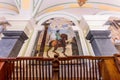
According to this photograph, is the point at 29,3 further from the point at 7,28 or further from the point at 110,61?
the point at 110,61

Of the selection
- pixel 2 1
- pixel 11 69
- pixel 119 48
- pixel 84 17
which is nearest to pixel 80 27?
pixel 84 17

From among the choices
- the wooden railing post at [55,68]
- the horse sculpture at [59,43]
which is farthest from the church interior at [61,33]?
the wooden railing post at [55,68]

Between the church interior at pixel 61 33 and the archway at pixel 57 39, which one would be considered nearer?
the church interior at pixel 61 33

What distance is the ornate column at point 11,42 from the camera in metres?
6.40

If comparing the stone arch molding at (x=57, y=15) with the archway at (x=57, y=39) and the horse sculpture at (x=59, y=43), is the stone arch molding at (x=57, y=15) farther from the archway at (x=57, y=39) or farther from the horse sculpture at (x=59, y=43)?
the horse sculpture at (x=59, y=43)

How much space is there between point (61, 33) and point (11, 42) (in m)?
1.67

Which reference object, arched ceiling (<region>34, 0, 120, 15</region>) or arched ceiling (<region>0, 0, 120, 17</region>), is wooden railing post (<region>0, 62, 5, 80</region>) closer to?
arched ceiling (<region>0, 0, 120, 17</region>)

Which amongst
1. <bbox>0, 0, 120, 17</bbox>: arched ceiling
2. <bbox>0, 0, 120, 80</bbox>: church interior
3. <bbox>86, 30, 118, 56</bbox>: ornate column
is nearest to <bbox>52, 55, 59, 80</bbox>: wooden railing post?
<bbox>0, 0, 120, 80</bbox>: church interior

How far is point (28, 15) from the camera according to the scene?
8.16 meters

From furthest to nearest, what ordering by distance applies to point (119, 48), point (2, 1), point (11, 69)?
point (2, 1), point (119, 48), point (11, 69)

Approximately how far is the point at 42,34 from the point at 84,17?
4.68ft

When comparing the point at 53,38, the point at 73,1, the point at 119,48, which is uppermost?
the point at 73,1

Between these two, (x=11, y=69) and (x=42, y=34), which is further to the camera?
(x=42, y=34)

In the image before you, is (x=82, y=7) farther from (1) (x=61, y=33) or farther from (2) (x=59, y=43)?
(2) (x=59, y=43)
